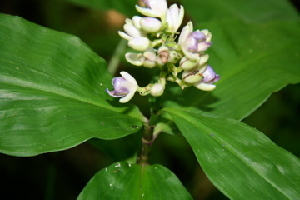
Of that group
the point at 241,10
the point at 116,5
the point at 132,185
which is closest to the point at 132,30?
the point at 132,185

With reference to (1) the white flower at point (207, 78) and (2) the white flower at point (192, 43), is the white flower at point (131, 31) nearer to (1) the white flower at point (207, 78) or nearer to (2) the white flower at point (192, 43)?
(2) the white flower at point (192, 43)

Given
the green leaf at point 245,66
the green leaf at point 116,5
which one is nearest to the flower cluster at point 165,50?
the green leaf at point 245,66

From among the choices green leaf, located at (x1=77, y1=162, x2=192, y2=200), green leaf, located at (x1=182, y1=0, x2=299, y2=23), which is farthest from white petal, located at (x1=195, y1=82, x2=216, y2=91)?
green leaf, located at (x1=182, y1=0, x2=299, y2=23)

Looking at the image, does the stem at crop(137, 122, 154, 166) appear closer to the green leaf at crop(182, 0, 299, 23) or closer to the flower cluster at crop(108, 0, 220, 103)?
the flower cluster at crop(108, 0, 220, 103)

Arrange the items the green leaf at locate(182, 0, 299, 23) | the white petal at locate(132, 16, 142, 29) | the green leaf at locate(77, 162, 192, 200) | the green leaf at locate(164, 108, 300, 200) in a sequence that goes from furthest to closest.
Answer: the green leaf at locate(182, 0, 299, 23), the white petal at locate(132, 16, 142, 29), the green leaf at locate(77, 162, 192, 200), the green leaf at locate(164, 108, 300, 200)

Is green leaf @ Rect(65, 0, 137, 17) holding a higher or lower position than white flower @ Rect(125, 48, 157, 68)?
higher

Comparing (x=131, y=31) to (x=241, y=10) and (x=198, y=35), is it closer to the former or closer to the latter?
(x=198, y=35)

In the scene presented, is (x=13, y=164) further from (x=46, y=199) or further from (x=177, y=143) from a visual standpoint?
(x=177, y=143)
